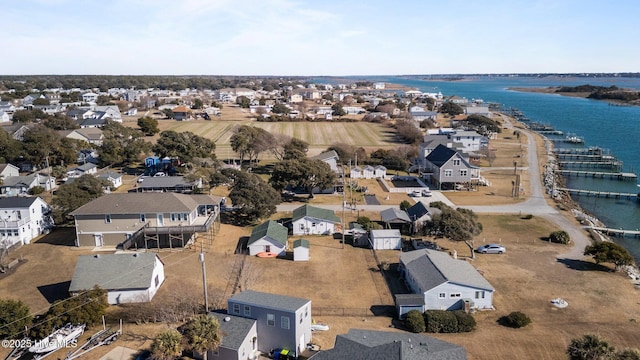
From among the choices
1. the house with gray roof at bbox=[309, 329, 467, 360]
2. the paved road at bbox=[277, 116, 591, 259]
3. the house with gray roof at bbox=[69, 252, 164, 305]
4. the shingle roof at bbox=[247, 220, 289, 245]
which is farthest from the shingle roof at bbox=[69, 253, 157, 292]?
the paved road at bbox=[277, 116, 591, 259]

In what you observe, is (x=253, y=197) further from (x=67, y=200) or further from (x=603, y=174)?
(x=603, y=174)

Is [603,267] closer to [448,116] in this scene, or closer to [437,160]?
[437,160]

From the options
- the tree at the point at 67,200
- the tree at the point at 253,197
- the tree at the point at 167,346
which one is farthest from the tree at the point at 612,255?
the tree at the point at 67,200

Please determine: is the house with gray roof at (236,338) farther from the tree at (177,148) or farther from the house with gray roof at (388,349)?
the tree at (177,148)

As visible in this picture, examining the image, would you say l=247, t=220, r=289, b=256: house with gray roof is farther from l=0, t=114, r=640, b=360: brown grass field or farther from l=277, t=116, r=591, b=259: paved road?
l=277, t=116, r=591, b=259: paved road

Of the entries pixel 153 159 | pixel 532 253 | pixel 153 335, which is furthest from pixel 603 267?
pixel 153 159
